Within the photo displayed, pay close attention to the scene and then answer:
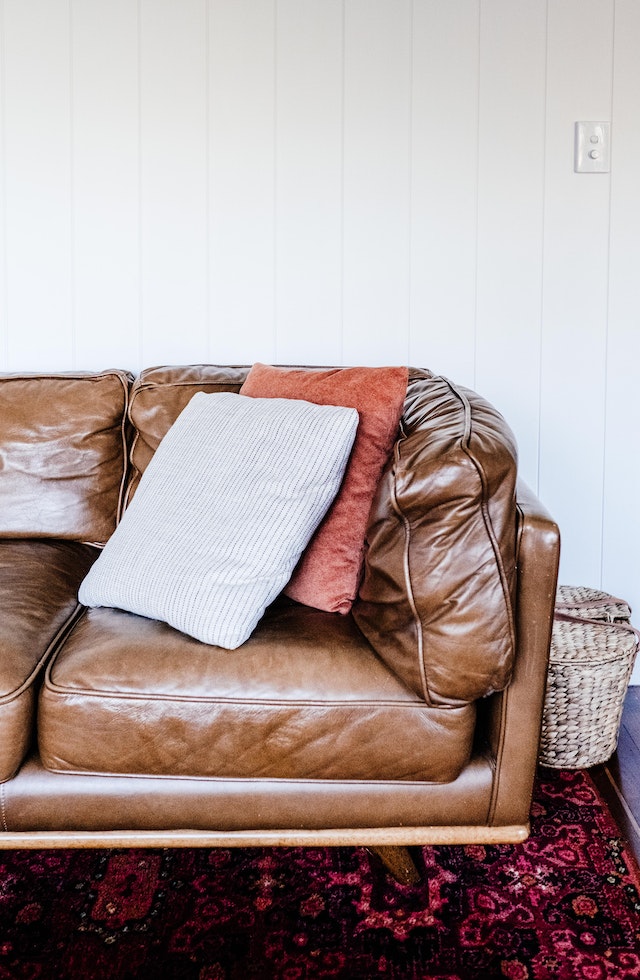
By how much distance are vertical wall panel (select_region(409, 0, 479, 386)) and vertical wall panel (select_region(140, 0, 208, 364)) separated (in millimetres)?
595

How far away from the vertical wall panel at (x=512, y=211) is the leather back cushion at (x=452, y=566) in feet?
3.17

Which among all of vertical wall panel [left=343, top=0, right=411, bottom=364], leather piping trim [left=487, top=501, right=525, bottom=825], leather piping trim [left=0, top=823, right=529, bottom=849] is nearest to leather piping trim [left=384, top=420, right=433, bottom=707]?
leather piping trim [left=487, top=501, right=525, bottom=825]

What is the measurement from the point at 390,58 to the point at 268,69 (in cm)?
33

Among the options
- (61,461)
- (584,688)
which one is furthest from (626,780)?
(61,461)

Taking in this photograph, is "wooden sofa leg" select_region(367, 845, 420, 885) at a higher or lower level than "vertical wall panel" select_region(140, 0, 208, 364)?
lower

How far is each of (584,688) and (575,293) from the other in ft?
3.62

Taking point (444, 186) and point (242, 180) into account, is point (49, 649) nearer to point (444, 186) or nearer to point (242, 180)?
point (242, 180)

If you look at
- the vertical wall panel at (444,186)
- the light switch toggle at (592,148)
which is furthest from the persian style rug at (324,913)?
the light switch toggle at (592,148)

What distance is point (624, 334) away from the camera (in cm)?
222

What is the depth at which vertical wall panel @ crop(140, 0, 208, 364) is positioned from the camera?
2.14 metres

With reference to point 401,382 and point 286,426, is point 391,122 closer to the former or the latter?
point 401,382

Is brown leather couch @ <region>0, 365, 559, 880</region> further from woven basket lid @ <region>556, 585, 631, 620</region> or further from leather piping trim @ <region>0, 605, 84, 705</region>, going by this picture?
woven basket lid @ <region>556, 585, 631, 620</region>

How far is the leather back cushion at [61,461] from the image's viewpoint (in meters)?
1.90

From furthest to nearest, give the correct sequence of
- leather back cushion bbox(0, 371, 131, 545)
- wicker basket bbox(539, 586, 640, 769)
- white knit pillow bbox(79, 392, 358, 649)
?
leather back cushion bbox(0, 371, 131, 545), wicker basket bbox(539, 586, 640, 769), white knit pillow bbox(79, 392, 358, 649)
